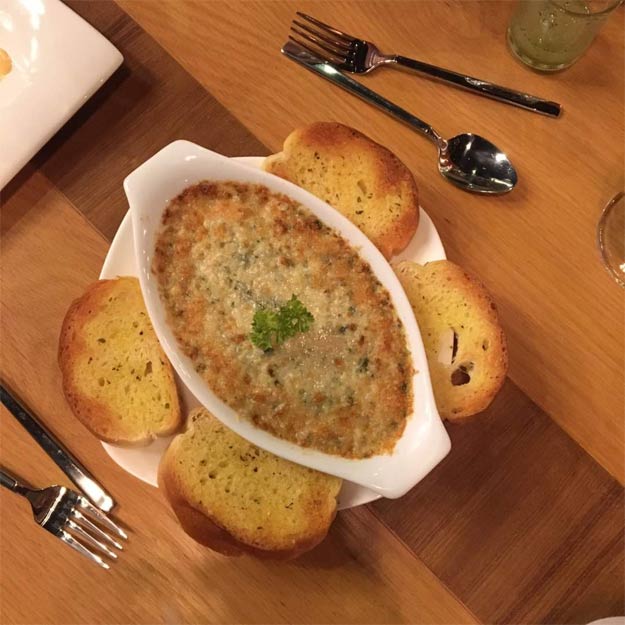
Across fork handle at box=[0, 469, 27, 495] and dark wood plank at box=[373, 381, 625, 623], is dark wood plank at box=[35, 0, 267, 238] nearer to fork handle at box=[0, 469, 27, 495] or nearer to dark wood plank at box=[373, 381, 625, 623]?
fork handle at box=[0, 469, 27, 495]

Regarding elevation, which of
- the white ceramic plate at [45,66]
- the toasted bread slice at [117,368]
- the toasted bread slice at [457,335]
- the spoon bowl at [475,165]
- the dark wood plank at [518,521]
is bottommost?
the dark wood plank at [518,521]

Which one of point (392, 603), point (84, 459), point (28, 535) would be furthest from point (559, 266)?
point (28, 535)

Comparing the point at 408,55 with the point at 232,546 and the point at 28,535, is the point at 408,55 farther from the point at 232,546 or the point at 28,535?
the point at 28,535

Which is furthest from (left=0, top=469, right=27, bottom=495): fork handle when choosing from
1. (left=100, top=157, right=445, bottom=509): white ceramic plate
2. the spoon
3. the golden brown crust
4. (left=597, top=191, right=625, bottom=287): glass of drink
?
(left=597, top=191, right=625, bottom=287): glass of drink

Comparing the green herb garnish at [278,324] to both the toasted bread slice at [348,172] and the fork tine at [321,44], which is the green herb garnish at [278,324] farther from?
the fork tine at [321,44]

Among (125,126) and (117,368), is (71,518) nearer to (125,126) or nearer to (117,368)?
(117,368)

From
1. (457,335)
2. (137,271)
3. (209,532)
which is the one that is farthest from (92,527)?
(457,335)

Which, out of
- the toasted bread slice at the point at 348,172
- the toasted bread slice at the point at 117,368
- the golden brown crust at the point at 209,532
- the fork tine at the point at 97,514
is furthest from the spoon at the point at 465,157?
the fork tine at the point at 97,514
